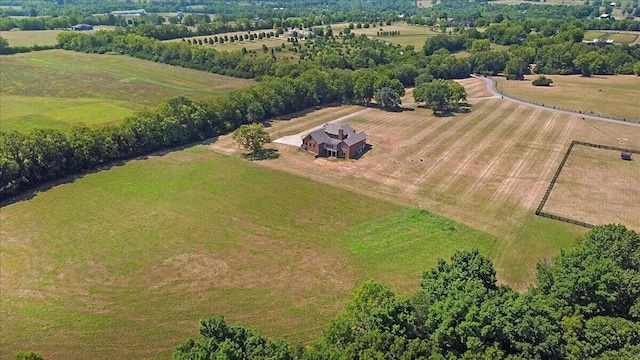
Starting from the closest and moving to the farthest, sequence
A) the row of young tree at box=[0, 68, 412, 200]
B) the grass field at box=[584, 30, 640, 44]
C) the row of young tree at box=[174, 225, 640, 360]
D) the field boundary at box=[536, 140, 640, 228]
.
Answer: the row of young tree at box=[174, 225, 640, 360], the field boundary at box=[536, 140, 640, 228], the row of young tree at box=[0, 68, 412, 200], the grass field at box=[584, 30, 640, 44]

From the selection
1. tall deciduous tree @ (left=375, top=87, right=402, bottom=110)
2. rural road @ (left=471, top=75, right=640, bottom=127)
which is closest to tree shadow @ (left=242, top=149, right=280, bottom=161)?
tall deciduous tree @ (left=375, top=87, right=402, bottom=110)

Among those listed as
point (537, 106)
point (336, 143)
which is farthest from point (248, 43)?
point (336, 143)

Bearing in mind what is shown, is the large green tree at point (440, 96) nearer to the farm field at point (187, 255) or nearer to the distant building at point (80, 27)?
the farm field at point (187, 255)

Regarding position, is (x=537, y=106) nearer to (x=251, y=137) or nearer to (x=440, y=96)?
(x=440, y=96)

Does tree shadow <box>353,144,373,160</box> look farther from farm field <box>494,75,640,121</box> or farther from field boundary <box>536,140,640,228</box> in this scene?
farm field <box>494,75,640,121</box>

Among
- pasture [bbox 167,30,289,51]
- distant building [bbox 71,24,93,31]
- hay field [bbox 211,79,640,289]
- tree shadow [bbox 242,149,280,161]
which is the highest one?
distant building [bbox 71,24,93,31]

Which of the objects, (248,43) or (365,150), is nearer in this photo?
(365,150)
